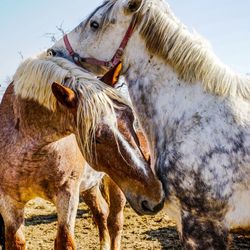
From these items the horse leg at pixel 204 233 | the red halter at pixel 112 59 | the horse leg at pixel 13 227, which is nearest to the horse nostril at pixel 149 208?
the horse leg at pixel 204 233

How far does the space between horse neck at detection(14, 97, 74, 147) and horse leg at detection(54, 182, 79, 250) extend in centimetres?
50

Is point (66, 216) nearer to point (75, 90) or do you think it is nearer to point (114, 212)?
point (75, 90)

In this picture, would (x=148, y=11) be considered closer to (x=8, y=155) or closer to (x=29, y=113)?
(x=29, y=113)

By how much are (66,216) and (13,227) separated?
1.56 ft

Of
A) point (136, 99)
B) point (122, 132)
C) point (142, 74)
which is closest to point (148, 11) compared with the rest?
point (142, 74)

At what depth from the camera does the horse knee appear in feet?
11.9

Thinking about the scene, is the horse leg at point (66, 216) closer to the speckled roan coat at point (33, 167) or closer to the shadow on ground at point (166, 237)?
the speckled roan coat at point (33, 167)

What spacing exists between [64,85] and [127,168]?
868mm

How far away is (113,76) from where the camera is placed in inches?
130

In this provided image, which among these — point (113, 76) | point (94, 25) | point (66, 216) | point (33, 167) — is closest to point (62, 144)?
point (33, 167)

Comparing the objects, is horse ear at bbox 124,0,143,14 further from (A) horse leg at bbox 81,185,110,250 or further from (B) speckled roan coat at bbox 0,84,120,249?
(A) horse leg at bbox 81,185,110,250

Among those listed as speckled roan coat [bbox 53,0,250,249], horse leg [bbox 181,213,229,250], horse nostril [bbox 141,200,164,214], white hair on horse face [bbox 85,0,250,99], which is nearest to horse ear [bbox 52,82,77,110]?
speckled roan coat [bbox 53,0,250,249]

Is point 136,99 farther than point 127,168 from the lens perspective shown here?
Yes

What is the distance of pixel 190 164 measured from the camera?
9.24 feet
